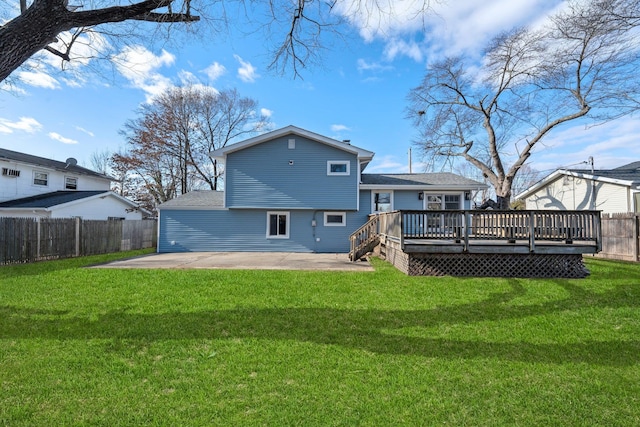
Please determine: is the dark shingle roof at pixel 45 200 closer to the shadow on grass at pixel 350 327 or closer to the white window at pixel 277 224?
the white window at pixel 277 224

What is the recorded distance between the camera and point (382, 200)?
49.0 feet

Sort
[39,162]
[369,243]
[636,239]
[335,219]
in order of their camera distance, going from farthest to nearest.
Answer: [39,162], [335,219], [369,243], [636,239]

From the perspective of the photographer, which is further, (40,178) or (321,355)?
(40,178)

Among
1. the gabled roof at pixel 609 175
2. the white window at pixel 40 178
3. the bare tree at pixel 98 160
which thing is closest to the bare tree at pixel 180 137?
the white window at pixel 40 178

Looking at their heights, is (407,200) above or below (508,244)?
above

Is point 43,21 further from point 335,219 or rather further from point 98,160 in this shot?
point 98,160

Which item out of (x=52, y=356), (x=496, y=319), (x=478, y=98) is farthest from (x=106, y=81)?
(x=478, y=98)

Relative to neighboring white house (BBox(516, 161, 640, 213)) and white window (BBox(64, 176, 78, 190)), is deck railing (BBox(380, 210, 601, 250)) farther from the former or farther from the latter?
white window (BBox(64, 176, 78, 190))

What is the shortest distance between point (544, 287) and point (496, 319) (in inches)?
111

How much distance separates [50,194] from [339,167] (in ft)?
58.3

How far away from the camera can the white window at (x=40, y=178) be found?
17.6 m

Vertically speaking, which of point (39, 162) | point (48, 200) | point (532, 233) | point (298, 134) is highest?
point (298, 134)

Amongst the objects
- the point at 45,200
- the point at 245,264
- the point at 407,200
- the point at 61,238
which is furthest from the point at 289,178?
the point at 45,200

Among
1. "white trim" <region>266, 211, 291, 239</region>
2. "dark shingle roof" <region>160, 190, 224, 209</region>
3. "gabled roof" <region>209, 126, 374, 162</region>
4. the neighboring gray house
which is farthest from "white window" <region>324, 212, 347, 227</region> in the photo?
"dark shingle roof" <region>160, 190, 224, 209</region>
